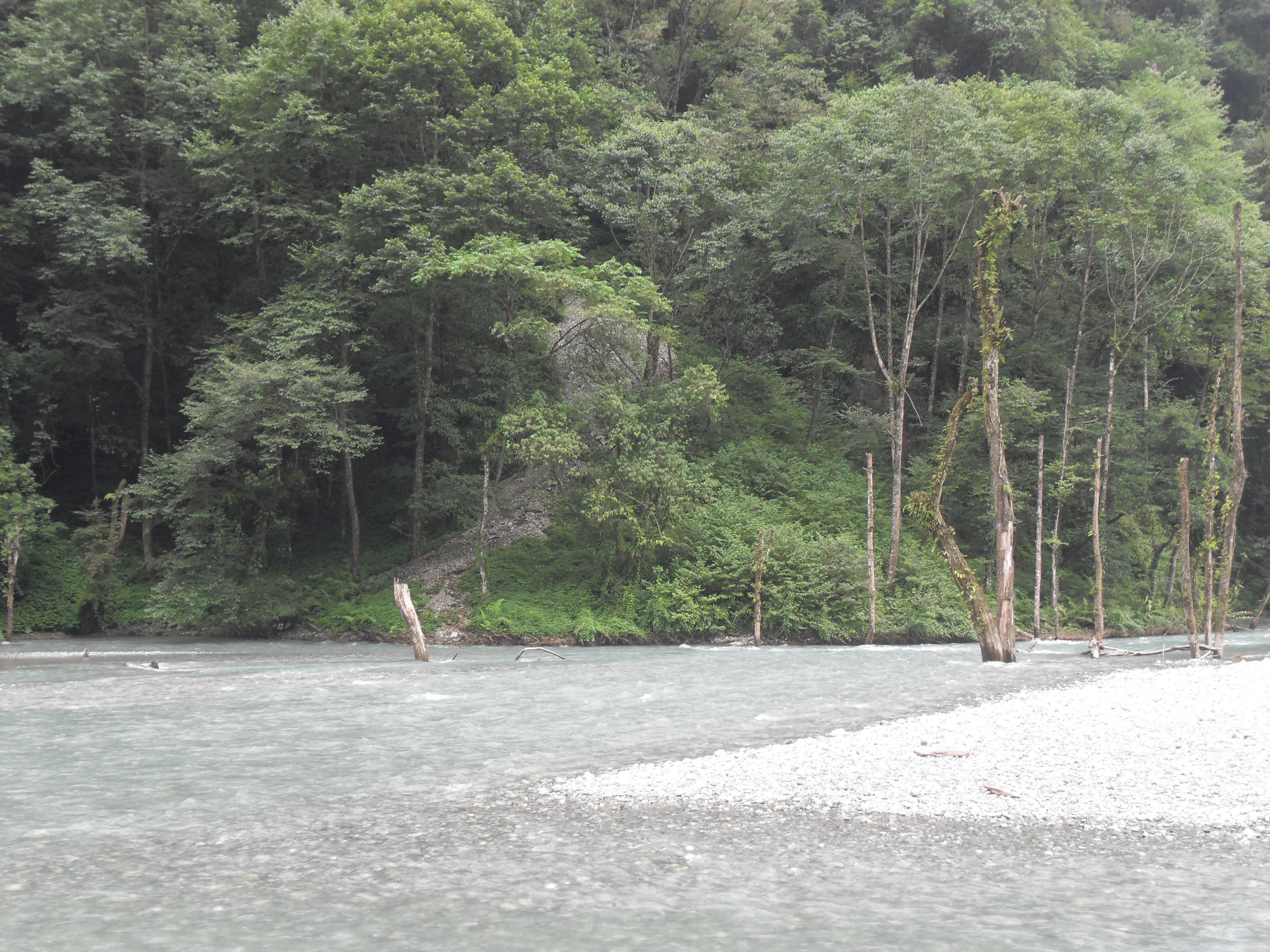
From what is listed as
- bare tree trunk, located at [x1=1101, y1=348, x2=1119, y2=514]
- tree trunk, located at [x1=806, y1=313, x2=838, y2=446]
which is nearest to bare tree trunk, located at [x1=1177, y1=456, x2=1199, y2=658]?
bare tree trunk, located at [x1=1101, y1=348, x2=1119, y2=514]

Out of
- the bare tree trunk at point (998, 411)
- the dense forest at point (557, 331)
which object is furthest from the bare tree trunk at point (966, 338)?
the bare tree trunk at point (998, 411)

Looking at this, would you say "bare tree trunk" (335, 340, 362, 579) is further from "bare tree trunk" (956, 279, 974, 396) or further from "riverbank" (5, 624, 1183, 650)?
"bare tree trunk" (956, 279, 974, 396)

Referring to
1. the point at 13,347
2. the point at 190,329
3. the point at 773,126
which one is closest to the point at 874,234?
the point at 773,126

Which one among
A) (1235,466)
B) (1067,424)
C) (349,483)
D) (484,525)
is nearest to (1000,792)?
(1235,466)

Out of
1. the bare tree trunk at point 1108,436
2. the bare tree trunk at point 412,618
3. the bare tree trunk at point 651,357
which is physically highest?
the bare tree trunk at point 651,357

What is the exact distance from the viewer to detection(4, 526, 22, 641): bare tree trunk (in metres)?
25.4

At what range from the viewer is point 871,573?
25.4 metres

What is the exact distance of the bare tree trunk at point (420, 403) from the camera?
29.6m

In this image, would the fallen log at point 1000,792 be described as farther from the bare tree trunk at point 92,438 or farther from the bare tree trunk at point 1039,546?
the bare tree trunk at point 92,438

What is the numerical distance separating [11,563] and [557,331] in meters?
17.5

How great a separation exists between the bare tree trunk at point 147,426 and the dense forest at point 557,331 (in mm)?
171

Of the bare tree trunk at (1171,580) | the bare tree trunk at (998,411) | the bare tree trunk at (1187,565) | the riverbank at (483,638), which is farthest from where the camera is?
the bare tree trunk at (1171,580)

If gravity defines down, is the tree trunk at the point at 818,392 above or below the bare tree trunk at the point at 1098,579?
above

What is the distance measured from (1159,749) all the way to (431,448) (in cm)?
2799
